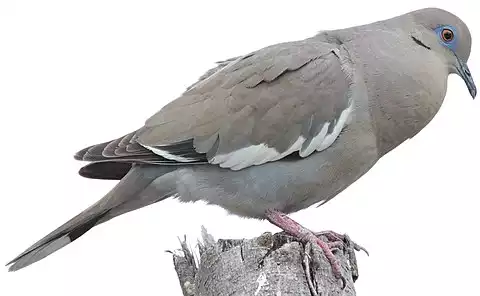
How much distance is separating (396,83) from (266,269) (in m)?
1.13

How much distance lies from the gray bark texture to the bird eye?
49.7 inches

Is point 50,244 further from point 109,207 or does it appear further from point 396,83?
point 396,83

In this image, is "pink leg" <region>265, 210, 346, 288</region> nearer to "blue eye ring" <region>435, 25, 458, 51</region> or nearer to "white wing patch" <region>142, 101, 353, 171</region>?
"white wing patch" <region>142, 101, 353, 171</region>

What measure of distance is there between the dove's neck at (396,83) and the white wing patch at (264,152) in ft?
0.81

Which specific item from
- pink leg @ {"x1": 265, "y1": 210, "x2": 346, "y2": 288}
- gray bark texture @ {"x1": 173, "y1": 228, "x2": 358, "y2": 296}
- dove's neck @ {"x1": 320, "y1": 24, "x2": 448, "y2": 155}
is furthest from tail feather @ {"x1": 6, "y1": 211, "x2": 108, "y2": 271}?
dove's neck @ {"x1": 320, "y1": 24, "x2": 448, "y2": 155}

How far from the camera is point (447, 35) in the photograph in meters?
3.61

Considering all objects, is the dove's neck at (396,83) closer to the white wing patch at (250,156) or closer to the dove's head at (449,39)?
the dove's head at (449,39)

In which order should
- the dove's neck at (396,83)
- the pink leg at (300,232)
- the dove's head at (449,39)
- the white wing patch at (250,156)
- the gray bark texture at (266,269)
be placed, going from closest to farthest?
1. the gray bark texture at (266,269)
2. the pink leg at (300,232)
3. the white wing patch at (250,156)
4. the dove's neck at (396,83)
5. the dove's head at (449,39)

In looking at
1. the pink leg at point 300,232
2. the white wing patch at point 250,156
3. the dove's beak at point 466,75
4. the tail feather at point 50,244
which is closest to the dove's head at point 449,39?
the dove's beak at point 466,75

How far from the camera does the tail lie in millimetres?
3182

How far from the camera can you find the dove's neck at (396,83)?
3295mm

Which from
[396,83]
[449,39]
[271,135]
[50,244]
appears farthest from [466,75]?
[50,244]

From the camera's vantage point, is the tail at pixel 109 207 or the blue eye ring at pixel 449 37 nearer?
the tail at pixel 109 207

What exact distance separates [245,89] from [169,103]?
0.39m
